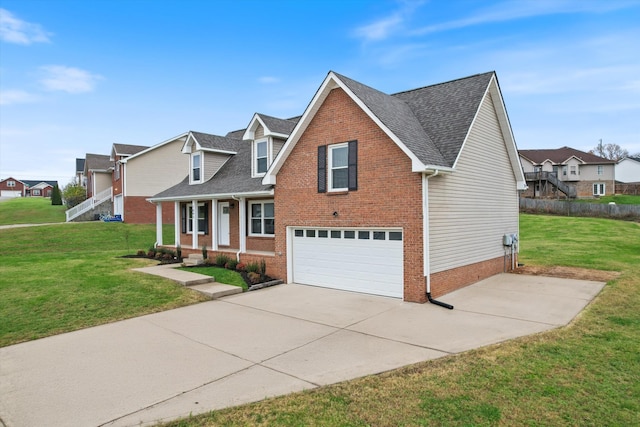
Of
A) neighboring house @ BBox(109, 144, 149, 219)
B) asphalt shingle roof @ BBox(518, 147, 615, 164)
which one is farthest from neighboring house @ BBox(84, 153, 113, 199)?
asphalt shingle roof @ BBox(518, 147, 615, 164)

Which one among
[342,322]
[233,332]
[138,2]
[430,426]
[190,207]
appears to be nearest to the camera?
[430,426]

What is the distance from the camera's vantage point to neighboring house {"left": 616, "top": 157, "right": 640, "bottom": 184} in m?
61.2

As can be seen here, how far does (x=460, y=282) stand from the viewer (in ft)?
40.4

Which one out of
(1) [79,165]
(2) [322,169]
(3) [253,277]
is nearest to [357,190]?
(2) [322,169]

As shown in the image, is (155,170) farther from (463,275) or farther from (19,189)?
(19,189)

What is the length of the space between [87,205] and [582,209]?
47.8 meters

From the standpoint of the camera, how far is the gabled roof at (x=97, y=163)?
133 feet

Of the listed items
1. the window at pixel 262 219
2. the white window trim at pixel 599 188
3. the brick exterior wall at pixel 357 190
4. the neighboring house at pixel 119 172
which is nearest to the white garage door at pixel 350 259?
the brick exterior wall at pixel 357 190

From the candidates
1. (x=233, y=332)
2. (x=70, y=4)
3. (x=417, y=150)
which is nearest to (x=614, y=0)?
(x=417, y=150)

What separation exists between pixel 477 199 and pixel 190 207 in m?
15.4

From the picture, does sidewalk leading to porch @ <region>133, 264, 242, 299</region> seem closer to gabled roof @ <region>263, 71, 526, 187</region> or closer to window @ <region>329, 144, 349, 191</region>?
gabled roof @ <region>263, 71, 526, 187</region>

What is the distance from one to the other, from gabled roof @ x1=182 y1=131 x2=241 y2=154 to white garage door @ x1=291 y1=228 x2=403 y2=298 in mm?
8393

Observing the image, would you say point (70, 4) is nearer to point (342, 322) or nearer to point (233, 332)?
point (233, 332)

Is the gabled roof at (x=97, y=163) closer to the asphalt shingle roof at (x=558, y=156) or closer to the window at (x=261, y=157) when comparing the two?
the window at (x=261, y=157)
